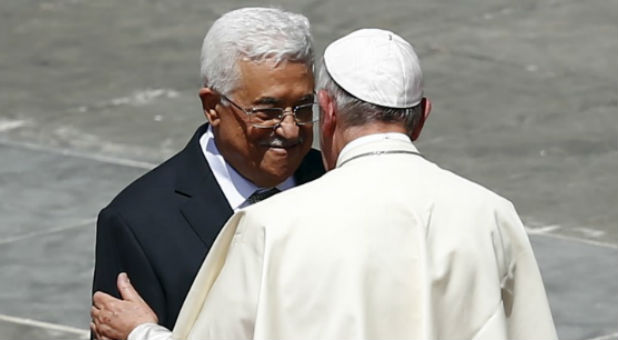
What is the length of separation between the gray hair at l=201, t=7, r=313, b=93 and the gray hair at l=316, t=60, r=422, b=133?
24.3 inches

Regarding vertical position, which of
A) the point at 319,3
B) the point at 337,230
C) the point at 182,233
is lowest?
the point at 319,3

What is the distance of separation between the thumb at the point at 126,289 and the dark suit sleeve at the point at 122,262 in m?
0.06

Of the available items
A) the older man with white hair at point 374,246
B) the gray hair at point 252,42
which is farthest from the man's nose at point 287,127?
the older man with white hair at point 374,246

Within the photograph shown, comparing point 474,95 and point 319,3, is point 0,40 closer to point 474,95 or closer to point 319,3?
point 319,3

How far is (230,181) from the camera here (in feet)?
15.4

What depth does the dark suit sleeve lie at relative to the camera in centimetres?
440

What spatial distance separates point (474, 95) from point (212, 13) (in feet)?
8.84

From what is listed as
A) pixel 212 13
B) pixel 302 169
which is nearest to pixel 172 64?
pixel 212 13

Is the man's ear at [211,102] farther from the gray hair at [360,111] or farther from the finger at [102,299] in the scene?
the gray hair at [360,111]

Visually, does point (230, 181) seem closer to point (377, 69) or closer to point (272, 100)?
point (272, 100)

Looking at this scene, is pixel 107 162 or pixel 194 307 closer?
pixel 194 307

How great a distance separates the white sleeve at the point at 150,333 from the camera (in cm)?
408

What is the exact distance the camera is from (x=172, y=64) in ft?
38.9

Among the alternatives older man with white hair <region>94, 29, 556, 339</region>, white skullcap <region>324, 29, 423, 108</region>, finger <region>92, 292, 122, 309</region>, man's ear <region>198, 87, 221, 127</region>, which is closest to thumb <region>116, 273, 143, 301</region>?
finger <region>92, 292, 122, 309</region>
